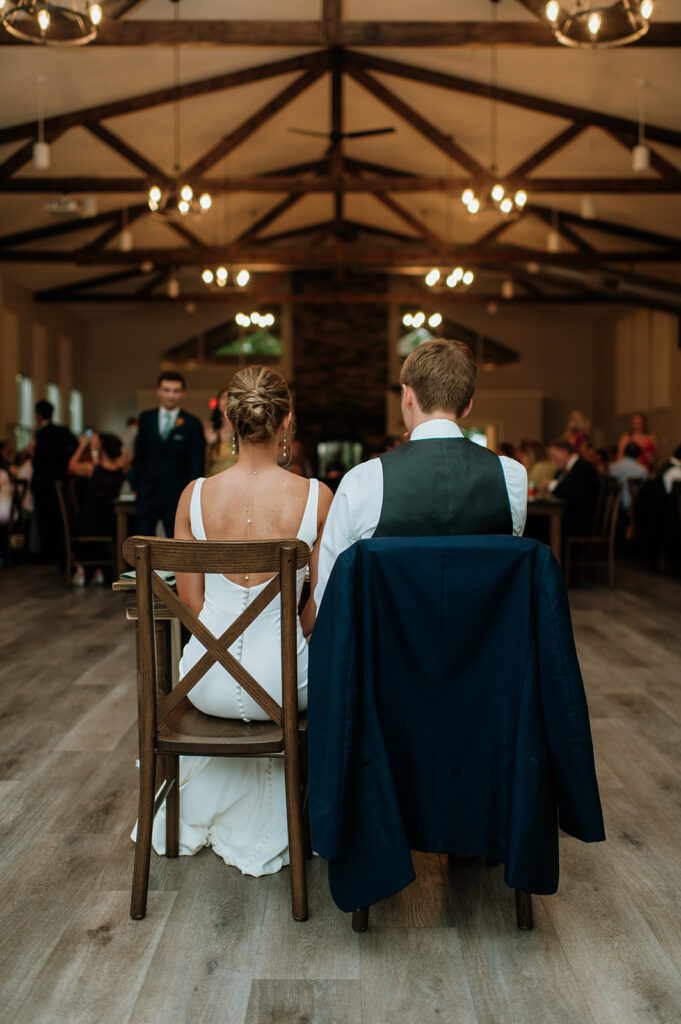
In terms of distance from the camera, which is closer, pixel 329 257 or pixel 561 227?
pixel 329 257

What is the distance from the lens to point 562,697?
5.60ft

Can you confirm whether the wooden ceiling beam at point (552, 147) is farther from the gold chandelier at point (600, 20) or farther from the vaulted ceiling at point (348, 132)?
the gold chandelier at point (600, 20)

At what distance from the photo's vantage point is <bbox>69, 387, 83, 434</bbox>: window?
54.0 feet

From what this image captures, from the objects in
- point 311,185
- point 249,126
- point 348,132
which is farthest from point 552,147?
point 249,126

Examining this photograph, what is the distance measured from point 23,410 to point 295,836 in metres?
13.3

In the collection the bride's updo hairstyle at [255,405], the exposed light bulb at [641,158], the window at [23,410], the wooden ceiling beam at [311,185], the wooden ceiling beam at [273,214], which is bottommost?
the bride's updo hairstyle at [255,405]

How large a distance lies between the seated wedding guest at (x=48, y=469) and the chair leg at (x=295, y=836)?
246 inches

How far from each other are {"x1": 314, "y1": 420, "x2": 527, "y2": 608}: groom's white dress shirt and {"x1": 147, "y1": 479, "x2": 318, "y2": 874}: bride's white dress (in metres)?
0.29

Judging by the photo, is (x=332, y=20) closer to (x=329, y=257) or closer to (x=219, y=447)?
(x=219, y=447)

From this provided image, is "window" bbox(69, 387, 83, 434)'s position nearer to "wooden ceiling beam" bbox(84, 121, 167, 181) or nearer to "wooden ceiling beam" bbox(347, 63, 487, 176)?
"wooden ceiling beam" bbox(84, 121, 167, 181)

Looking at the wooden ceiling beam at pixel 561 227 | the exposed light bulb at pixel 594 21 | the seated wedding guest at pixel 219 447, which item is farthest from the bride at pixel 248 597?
the wooden ceiling beam at pixel 561 227

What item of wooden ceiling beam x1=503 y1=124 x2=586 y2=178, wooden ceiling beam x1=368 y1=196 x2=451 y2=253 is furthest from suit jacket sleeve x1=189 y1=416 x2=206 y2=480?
wooden ceiling beam x1=368 y1=196 x2=451 y2=253

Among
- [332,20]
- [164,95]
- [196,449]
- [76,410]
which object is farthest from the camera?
[76,410]

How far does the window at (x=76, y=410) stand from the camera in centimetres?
1647
